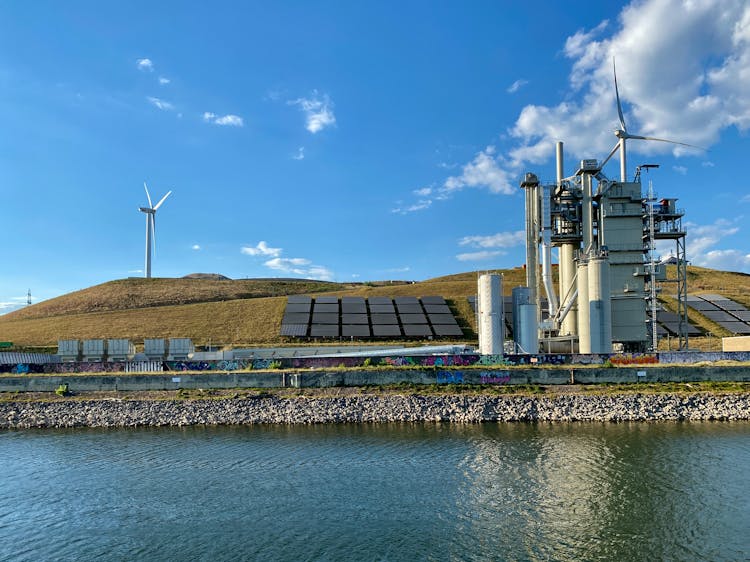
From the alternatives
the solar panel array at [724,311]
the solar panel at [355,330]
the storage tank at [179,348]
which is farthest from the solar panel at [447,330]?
the solar panel array at [724,311]

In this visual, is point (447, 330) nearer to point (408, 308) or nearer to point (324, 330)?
point (408, 308)

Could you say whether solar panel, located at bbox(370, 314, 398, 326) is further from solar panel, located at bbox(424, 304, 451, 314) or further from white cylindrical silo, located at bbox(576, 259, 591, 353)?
white cylindrical silo, located at bbox(576, 259, 591, 353)

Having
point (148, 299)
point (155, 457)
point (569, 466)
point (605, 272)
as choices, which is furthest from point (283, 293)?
point (569, 466)

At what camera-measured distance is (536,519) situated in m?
23.0

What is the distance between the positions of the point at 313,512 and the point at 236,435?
56.8 ft

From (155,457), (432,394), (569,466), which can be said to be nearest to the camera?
(569,466)

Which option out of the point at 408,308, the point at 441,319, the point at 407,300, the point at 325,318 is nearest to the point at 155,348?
the point at 325,318

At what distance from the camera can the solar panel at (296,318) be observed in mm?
86125

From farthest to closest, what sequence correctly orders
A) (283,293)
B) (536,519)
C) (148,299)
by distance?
1. (283,293)
2. (148,299)
3. (536,519)

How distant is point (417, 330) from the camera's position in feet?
268

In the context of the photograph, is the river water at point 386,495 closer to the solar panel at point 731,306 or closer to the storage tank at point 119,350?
the storage tank at point 119,350

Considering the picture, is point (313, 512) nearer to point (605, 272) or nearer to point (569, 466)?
point (569, 466)

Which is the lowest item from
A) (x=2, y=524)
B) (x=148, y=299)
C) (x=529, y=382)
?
(x=2, y=524)

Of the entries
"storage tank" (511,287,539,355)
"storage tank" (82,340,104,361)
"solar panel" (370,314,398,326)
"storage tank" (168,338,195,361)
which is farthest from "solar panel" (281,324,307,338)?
"storage tank" (511,287,539,355)
